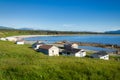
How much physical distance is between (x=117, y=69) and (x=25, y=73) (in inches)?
208

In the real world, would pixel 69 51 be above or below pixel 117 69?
below

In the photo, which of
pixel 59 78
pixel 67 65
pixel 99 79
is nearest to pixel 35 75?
pixel 59 78

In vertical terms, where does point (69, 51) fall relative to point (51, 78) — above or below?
below

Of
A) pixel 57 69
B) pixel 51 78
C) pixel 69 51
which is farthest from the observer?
pixel 69 51

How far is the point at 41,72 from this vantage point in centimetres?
930

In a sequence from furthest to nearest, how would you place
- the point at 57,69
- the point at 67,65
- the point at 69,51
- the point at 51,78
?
the point at 69,51 → the point at 67,65 → the point at 57,69 → the point at 51,78

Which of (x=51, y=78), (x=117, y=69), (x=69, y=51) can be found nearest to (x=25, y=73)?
(x=51, y=78)

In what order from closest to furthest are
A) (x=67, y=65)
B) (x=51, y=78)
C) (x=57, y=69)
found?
1. (x=51, y=78)
2. (x=57, y=69)
3. (x=67, y=65)

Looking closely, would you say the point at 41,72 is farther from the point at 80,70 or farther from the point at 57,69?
the point at 80,70

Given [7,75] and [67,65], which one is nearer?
[7,75]

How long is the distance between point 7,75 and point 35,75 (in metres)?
1.46

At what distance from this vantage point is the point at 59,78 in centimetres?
890

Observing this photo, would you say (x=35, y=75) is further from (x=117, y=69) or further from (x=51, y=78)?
(x=117, y=69)

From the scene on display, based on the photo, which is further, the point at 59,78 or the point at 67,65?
the point at 67,65
